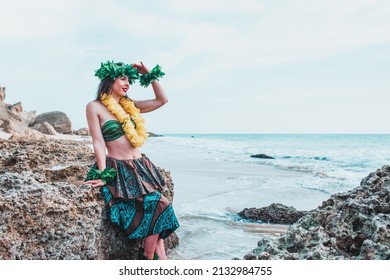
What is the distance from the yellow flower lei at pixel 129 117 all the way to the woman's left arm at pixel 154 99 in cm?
14

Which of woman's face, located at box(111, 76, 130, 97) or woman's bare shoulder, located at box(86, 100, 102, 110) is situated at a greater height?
woman's face, located at box(111, 76, 130, 97)

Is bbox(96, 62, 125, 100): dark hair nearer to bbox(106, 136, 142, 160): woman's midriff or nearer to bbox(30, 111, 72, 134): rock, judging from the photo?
bbox(106, 136, 142, 160): woman's midriff

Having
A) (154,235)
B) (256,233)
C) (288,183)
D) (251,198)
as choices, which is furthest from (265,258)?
(288,183)

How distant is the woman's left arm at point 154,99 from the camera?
435 centimetres

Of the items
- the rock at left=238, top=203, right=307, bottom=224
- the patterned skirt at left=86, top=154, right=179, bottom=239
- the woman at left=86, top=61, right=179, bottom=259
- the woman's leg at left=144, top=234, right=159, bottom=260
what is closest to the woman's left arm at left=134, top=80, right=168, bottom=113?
the woman at left=86, top=61, right=179, bottom=259

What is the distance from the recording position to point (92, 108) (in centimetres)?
399

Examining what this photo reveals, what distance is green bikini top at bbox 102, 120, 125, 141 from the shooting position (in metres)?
4.00

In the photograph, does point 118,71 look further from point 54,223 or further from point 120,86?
point 54,223

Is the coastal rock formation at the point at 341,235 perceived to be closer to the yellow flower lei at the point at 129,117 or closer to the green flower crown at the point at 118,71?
the yellow flower lei at the point at 129,117

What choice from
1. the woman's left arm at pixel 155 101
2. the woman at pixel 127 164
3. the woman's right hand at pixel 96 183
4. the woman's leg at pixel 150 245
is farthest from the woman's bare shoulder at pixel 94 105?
the woman's leg at pixel 150 245

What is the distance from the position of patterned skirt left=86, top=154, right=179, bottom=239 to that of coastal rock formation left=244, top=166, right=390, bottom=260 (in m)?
1.07

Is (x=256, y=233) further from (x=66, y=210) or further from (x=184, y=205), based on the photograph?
(x=66, y=210)

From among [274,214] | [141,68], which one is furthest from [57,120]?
[141,68]
